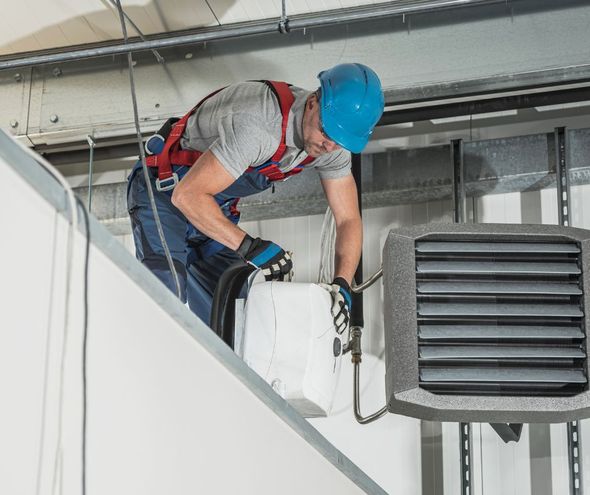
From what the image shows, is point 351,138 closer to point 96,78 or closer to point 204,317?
point 204,317

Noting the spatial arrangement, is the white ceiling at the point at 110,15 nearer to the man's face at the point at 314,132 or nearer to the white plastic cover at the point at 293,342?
the man's face at the point at 314,132

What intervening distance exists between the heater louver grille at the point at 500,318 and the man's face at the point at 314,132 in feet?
1.47

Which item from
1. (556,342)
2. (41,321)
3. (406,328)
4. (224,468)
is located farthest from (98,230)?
(556,342)

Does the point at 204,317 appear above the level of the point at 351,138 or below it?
below

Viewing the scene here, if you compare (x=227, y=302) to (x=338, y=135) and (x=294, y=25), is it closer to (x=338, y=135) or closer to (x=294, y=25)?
(x=338, y=135)

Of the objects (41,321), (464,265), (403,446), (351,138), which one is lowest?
(403,446)

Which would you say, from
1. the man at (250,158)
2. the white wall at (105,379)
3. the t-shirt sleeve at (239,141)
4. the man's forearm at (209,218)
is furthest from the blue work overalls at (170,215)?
the white wall at (105,379)

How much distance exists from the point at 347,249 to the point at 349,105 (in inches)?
19.0

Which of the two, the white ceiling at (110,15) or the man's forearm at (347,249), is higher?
the white ceiling at (110,15)

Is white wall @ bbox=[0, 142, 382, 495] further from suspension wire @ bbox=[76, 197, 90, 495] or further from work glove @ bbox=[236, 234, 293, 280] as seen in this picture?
work glove @ bbox=[236, 234, 293, 280]

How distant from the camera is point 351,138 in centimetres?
238

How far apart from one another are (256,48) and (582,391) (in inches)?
63.9

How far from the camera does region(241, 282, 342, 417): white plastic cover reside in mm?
2061

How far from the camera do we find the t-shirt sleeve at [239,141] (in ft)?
7.58
